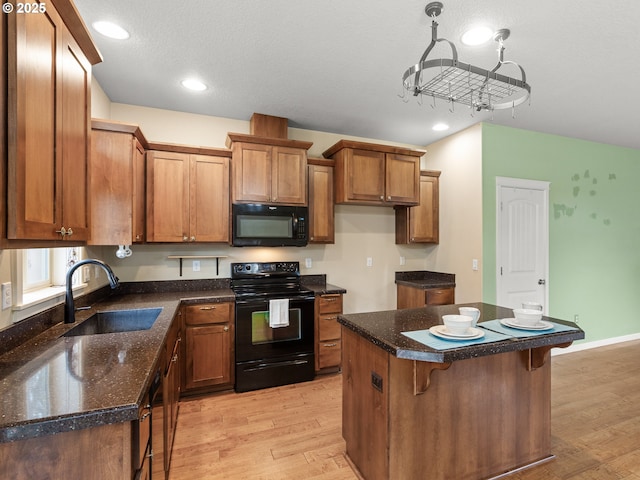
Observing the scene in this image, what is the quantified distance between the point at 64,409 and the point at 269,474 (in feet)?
4.77

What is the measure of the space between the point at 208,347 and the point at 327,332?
1.16 m

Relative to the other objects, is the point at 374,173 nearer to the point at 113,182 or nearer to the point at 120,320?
the point at 113,182

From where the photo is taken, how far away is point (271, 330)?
3.11 metres

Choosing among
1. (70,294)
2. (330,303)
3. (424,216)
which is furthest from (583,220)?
(70,294)

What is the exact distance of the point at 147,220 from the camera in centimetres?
296

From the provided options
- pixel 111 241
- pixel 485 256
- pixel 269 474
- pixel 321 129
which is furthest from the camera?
pixel 321 129

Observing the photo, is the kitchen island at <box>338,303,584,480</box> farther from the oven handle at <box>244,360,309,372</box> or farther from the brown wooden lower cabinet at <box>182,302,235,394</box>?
the brown wooden lower cabinet at <box>182,302,235,394</box>

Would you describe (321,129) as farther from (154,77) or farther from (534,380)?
(534,380)

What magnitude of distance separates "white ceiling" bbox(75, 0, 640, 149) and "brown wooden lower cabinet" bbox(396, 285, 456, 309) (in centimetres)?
194

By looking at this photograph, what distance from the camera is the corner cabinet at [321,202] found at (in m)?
3.63

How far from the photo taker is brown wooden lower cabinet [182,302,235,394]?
2.86 m

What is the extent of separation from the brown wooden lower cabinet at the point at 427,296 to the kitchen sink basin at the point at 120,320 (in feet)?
9.04

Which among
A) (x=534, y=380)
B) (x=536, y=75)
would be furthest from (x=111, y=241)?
(x=536, y=75)

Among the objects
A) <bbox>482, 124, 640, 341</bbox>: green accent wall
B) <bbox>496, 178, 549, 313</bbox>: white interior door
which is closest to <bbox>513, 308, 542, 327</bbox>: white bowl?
<bbox>482, 124, 640, 341</bbox>: green accent wall
